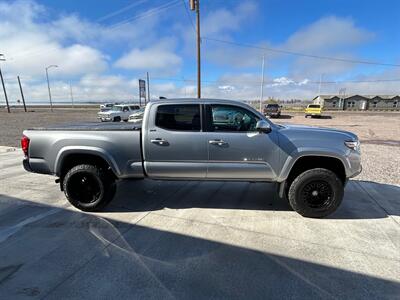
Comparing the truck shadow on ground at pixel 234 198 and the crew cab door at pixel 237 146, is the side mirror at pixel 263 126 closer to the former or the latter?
the crew cab door at pixel 237 146

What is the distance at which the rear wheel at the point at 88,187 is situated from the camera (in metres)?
4.03

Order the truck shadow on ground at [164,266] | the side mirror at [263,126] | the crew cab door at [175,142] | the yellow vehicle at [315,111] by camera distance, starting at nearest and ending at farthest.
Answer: the truck shadow on ground at [164,266], the side mirror at [263,126], the crew cab door at [175,142], the yellow vehicle at [315,111]

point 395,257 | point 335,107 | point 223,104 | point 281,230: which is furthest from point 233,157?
point 335,107

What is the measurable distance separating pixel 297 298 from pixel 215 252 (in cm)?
101

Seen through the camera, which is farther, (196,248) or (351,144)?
(351,144)

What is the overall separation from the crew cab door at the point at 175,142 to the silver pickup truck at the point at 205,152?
0.6 inches

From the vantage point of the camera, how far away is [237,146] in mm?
3832

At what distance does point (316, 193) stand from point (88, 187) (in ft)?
12.1

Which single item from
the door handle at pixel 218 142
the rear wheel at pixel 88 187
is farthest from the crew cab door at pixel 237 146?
the rear wheel at pixel 88 187

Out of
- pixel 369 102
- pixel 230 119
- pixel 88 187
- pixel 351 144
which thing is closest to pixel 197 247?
pixel 230 119

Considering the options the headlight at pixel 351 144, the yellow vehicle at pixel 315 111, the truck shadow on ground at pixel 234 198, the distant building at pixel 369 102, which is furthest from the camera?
the distant building at pixel 369 102

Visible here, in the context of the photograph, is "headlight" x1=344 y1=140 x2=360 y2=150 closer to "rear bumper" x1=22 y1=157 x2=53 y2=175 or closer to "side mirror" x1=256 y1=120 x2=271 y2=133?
"side mirror" x1=256 y1=120 x2=271 y2=133

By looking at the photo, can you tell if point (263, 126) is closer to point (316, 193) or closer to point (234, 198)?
point (316, 193)

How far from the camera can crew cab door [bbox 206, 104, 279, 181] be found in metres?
3.82
